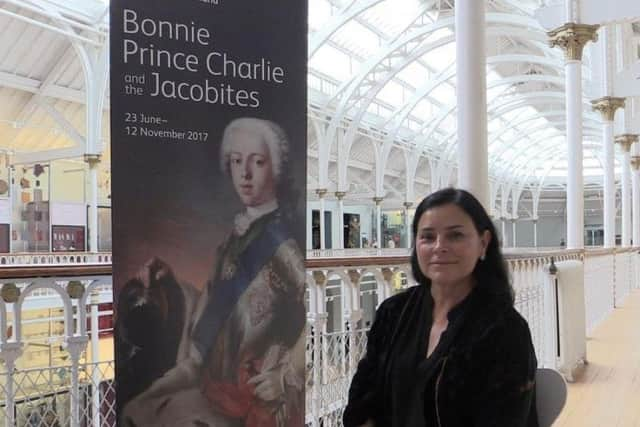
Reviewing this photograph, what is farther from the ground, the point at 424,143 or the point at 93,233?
the point at 424,143

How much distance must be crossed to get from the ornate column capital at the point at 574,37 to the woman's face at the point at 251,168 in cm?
632

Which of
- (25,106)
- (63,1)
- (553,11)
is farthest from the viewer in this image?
(25,106)

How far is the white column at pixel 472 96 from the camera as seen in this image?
14.1 ft

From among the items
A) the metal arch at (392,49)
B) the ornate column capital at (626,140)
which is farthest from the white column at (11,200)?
the ornate column capital at (626,140)

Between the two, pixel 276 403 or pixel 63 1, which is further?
pixel 63 1

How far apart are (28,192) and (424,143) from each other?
16.2m

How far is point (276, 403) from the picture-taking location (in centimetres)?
223

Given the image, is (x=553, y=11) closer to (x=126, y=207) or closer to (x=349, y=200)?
(x=126, y=207)

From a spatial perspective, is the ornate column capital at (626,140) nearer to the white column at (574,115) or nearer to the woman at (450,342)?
the white column at (574,115)

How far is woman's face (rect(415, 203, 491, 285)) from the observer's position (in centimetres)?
170

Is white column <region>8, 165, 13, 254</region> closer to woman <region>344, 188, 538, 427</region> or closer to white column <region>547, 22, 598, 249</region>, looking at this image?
white column <region>547, 22, 598, 249</region>

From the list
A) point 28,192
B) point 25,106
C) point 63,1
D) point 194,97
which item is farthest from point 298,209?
point 28,192

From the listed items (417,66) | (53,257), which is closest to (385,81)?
(417,66)

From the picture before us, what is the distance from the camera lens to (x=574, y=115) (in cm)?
720
